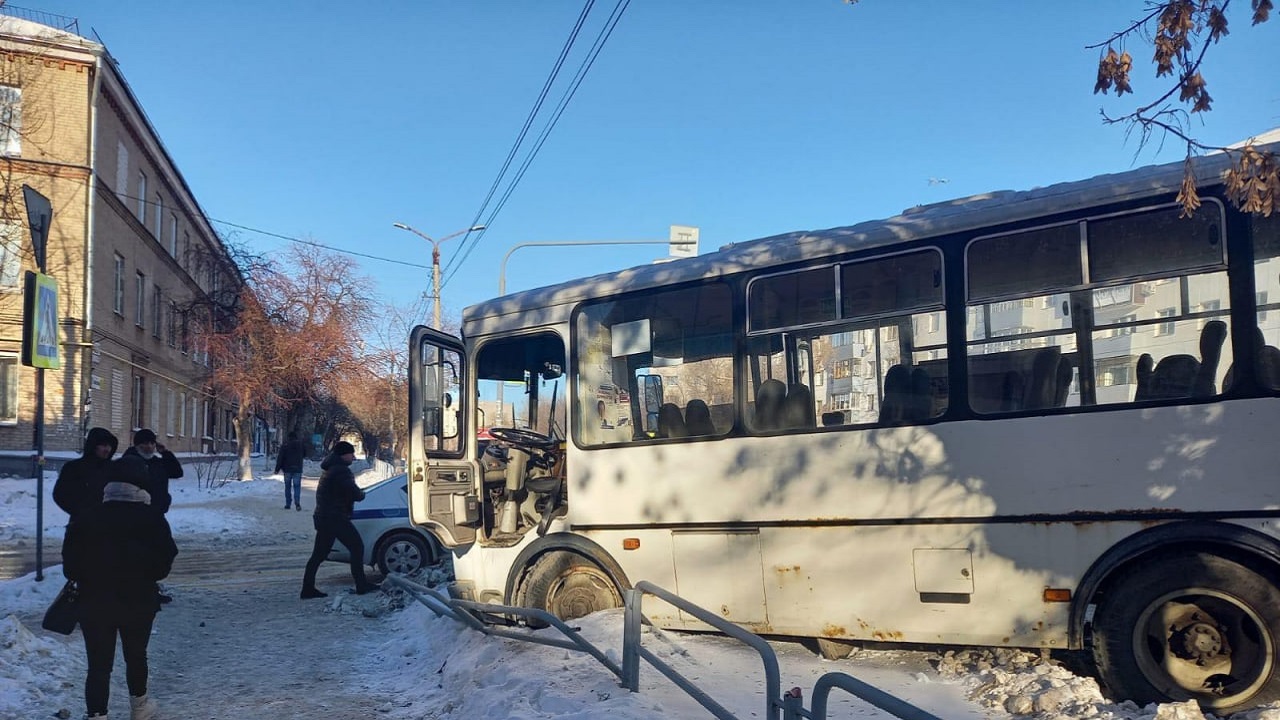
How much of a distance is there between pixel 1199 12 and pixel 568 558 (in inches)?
A: 215

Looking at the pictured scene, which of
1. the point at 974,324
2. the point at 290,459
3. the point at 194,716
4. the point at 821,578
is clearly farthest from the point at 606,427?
the point at 290,459

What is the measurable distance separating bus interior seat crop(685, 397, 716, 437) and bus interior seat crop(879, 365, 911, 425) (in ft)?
4.23

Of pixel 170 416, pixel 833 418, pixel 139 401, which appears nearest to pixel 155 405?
pixel 139 401

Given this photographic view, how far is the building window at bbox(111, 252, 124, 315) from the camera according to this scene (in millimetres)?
27219

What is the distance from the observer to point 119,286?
2770 centimetres

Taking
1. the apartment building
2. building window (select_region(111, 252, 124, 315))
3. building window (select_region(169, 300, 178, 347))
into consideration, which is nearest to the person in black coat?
the apartment building

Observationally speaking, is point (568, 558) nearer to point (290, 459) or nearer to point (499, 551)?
point (499, 551)

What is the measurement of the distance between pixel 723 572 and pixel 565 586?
4.78 ft

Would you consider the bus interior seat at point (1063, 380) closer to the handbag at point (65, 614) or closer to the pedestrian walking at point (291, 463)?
the handbag at point (65, 614)

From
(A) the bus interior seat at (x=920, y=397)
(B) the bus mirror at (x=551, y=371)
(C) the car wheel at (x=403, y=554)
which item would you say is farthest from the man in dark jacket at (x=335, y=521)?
(A) the bus interior seat at (x=920, y=397)

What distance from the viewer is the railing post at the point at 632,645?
516 centimetres

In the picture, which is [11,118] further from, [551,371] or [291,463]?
[551,371]

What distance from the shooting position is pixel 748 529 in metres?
6.27

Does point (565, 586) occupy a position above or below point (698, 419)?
below
